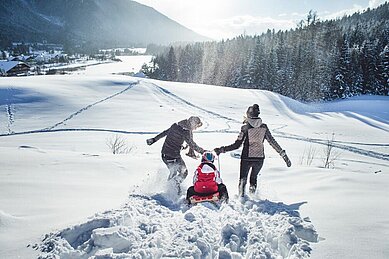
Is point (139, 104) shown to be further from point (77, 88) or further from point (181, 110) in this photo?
point (77, 88)

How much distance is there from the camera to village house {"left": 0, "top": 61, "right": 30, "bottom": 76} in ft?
209

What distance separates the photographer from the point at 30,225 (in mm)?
3496

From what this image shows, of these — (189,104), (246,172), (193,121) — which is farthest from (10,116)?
(246,172)

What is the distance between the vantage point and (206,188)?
5.00 metres

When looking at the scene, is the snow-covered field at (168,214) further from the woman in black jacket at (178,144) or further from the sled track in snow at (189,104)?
the sled track in snow at (189,104)

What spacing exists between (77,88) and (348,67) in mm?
41828

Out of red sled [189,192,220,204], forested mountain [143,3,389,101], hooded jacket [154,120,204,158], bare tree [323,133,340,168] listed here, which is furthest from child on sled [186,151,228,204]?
forested mountain [143,3,389,101]

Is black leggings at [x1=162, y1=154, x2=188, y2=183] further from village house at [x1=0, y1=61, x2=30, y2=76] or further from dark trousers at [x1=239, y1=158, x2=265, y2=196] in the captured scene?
village house at [x1=0, y1=61, x2=30, y2=76]

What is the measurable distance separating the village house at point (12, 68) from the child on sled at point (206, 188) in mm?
71978

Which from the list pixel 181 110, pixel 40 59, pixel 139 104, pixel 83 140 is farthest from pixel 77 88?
pixel 40 59

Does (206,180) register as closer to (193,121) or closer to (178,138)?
(178,138)

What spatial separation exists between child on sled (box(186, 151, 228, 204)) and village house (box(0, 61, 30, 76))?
2834 inches

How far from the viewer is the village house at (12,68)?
63.6m

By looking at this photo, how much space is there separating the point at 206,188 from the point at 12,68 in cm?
7667
